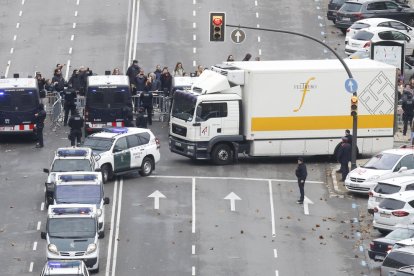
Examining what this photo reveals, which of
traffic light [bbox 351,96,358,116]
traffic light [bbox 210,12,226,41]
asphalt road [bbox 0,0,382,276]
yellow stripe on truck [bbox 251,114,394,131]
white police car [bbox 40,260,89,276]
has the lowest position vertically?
asphalt road [bbox 0,0,382,276]

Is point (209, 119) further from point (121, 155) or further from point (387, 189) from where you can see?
point (387, 189)

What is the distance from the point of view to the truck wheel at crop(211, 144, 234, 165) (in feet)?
197

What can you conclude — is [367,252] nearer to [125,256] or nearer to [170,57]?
[125,256]

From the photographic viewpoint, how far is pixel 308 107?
6034 cm

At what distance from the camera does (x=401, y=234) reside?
159 ft

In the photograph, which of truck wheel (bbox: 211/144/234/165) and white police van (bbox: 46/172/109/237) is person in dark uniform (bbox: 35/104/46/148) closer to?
truck wheel (bbox: 211/144/234/165)

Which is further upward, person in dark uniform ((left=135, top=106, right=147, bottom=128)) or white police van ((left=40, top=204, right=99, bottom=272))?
person in dark uniform ((left=135, top=106, right=147, bottom=128))

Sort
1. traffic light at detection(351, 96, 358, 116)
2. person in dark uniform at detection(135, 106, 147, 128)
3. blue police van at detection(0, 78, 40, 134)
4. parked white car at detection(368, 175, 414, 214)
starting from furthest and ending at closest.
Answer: person in dark uniform at detection(135, 106, 147, 128), blue police van at detection(0, 78, 40, 134), traffic light at detection(351, 96, 358, 116), parked white car at detection(368, 175, 414, 214)

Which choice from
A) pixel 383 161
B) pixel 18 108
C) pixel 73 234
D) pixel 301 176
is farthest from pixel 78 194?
pixel 18 108

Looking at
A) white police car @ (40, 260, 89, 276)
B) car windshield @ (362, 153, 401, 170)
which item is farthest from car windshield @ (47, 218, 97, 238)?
car windshield @ (362, 153, 401, 170)

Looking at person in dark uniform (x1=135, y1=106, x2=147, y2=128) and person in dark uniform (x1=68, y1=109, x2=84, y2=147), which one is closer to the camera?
person in dark uniform (x1=68, y1=109, x2=84, y2=147)

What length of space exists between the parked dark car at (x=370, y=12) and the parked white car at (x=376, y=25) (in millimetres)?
2493

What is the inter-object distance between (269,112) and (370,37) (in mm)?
15823

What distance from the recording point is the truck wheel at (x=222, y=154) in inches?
2367
